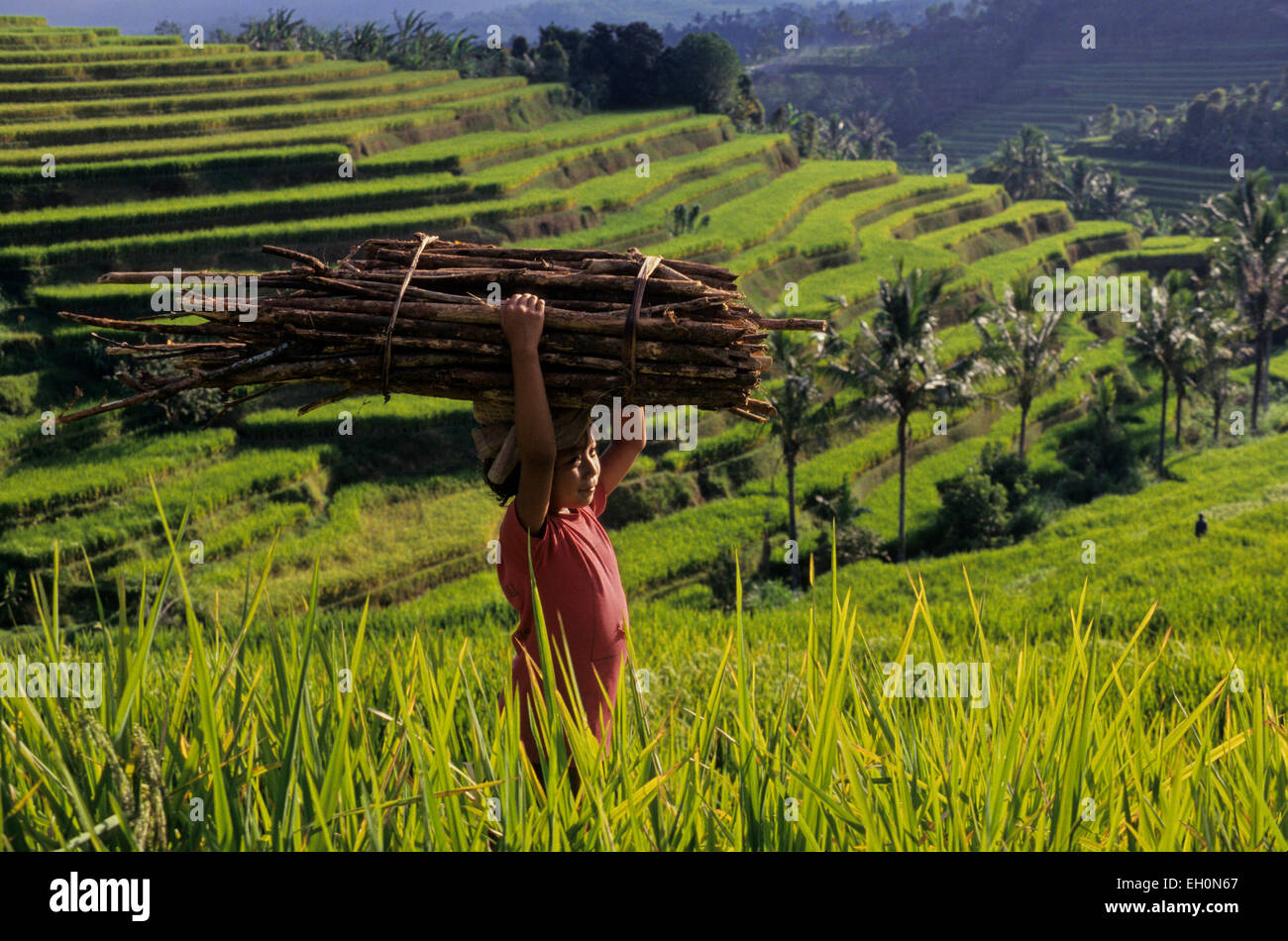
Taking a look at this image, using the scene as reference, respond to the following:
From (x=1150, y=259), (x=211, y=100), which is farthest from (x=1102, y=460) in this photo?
(x=211, y=100)

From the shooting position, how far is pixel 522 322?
258 centimetres

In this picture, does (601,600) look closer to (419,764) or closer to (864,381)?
(419,764)

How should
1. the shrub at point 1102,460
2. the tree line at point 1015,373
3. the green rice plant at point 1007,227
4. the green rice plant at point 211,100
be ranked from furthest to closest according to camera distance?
the green rice plant at point 1007,227, the green rice plant at point 211,100, the shrub at point 1102,460, the tree line at point 1015,373

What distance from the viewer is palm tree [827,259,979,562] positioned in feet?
62.7

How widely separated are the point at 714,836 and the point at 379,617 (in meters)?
11.3

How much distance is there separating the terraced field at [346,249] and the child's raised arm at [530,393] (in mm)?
5565

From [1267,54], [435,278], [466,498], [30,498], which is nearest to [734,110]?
[466,498]

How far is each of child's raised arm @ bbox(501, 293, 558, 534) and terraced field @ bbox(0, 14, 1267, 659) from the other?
556 centimetres

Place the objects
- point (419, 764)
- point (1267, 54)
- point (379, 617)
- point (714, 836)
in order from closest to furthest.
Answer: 1. point (419, 764)
2. point (714, 836)
3. point (379, 617)
4. point (1267, 54)

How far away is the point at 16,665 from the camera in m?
2.19

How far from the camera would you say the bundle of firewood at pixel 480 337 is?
104 inches

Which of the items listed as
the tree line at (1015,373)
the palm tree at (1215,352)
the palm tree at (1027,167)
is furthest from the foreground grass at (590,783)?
the palm tree at (1027,167)

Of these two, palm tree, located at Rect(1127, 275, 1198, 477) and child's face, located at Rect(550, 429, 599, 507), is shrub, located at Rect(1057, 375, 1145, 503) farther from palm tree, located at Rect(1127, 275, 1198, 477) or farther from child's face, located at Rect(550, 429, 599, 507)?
child's face, located at Rect(550, 429, 599, 507)

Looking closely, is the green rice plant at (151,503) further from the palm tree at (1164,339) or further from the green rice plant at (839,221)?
the palm tree at (1164,339)
